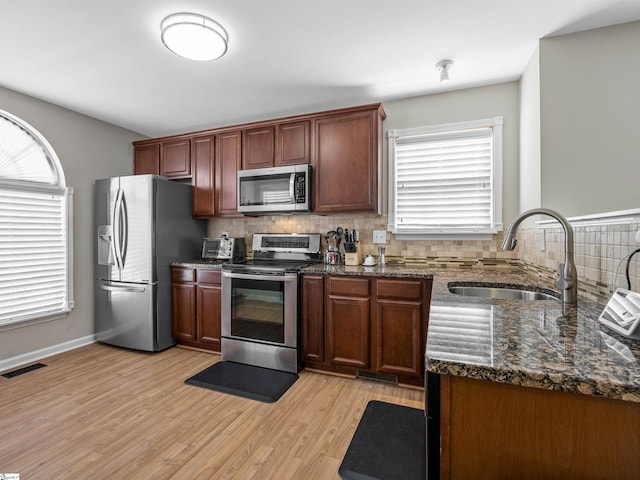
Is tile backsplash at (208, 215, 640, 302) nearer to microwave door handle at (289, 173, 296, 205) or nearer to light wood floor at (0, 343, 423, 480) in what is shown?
microwave door handle at (289, 173, 296, 205)

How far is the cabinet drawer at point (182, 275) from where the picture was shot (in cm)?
324

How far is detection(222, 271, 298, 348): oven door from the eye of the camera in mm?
2682

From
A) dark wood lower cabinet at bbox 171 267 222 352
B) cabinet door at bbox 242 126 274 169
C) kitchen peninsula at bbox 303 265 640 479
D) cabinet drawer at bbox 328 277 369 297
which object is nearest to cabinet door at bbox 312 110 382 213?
cabinet door at bbox 242 126 274 169

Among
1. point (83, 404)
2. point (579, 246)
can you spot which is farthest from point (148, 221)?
point (579, 246)

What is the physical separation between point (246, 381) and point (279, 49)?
99.7 inches

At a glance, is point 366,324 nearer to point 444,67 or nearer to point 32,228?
point 444,67

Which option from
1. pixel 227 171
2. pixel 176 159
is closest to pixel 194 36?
pixel 227 171

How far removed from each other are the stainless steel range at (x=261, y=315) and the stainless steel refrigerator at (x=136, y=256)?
754mm

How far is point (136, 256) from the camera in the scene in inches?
125

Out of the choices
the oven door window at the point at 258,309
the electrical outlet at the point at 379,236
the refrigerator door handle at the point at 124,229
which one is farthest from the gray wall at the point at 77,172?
the electrical outlet at the point at 379,236

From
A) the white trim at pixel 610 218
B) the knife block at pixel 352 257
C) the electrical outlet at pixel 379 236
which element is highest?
the white trim at pixel 610 218

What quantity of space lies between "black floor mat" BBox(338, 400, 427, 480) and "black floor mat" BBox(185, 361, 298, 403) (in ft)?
2.35

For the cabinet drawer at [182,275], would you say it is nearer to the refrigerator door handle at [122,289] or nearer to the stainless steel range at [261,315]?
the refrigerator door handle at [122,289]

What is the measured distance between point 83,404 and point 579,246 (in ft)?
10.7
